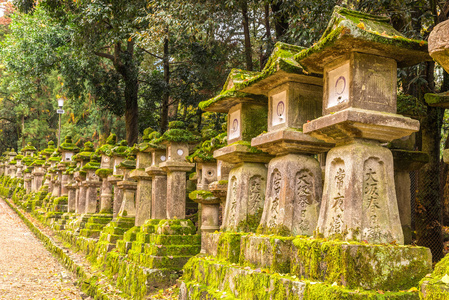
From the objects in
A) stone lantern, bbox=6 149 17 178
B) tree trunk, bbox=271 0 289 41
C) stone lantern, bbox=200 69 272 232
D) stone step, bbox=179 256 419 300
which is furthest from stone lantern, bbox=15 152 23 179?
stone step, bbox=179 256 419 300

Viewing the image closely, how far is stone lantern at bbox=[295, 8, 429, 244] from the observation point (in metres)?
4.46

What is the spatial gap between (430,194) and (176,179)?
463 centimetres

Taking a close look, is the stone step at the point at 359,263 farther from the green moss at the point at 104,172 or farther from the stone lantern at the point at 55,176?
the stone lantern at the point at 55,176

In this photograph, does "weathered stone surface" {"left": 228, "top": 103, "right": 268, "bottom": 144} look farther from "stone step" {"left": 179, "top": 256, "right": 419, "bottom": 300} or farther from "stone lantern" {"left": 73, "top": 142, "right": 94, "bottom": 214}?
"stone lantern" {"left": 73, "top": 142, "right": 94, "bottom": 214}

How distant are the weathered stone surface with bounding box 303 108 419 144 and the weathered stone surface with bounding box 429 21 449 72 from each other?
139 cm

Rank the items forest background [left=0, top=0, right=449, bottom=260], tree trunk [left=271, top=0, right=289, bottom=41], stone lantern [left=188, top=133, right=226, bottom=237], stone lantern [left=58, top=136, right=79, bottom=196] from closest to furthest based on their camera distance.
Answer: stone lantern [left=188, top=133, right=226, bottom=237] < forest background [left=0, top=0, right=449, bottom=260] < tree trunk [left=271, top=0, right=289, bottom=41] < stone lantern [left=58, top=136, right=79, bottom=196]

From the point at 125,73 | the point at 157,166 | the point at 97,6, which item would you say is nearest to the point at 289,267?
the point at 157,166

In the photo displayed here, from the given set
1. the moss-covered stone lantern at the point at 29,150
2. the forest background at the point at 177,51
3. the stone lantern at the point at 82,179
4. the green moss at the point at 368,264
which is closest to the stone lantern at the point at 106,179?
the stone lantern at the point at 82,179

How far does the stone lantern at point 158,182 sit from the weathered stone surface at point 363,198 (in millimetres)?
5715

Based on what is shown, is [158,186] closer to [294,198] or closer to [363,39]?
[294,198]

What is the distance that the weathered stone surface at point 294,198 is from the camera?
536 cm

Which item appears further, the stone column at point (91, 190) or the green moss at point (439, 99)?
the stone column at point (91, 190)

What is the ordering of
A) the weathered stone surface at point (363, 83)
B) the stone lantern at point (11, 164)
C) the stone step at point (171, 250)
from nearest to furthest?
the weathered stone surface at point (363, 83), the stone step at point (171, 250), the stone lantern at point (11, 164)

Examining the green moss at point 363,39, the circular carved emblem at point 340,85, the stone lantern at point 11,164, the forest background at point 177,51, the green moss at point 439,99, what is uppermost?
the forest background at point 177,51
